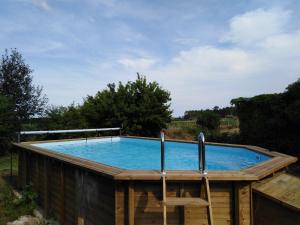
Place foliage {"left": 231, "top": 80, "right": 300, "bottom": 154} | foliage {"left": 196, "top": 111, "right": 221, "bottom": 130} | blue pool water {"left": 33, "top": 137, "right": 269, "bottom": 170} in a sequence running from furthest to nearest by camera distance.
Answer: foliage {"left": 196, "top": 111, "right": 221, "bottom": 130}, foliage {"left": 231, "top": 80, "right": 300, "bottom": 154}, blue pool water {"left": 33, "top": 137, "right": 269, "bottom": 170}

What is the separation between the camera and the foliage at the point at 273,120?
10.2 metres

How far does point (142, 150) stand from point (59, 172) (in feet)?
16.9

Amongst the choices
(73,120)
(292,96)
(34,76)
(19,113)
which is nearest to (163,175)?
(292,96)

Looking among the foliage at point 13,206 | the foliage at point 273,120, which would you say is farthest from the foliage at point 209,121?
the foliage at point 13,206

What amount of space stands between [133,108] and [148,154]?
457cm

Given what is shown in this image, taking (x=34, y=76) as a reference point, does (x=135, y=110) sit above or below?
below

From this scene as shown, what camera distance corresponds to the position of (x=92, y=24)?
11648 millimetres

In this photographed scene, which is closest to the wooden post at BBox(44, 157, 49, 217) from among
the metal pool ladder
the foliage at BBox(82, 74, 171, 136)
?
the metal pool ladder

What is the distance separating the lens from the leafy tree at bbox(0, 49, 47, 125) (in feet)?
52.3

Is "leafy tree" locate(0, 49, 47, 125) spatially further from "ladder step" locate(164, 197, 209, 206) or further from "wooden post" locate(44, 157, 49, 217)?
"ladder step" locate(164, 197, 209, 206)

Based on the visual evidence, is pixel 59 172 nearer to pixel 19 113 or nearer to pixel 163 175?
pixel 163 175

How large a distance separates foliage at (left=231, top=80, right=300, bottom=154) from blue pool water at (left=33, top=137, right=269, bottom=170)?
3451 millimetres

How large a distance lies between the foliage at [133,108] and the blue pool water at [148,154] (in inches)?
75.1

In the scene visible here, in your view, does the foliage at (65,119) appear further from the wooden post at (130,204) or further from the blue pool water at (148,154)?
the wooden post at (130,204)
